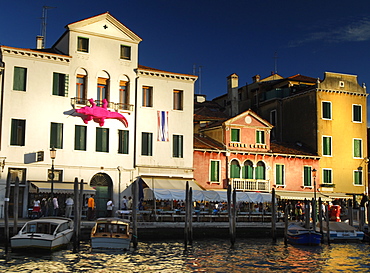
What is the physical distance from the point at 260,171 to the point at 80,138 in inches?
540

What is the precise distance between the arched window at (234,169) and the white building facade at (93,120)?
3886mm

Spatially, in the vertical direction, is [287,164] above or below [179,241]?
above

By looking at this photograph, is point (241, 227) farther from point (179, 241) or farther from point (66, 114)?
point (66, 114)

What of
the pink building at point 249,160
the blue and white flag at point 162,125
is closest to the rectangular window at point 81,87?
the blue and white flag at point 162,125

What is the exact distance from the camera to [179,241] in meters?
31.7

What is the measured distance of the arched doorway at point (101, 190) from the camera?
36.2 m

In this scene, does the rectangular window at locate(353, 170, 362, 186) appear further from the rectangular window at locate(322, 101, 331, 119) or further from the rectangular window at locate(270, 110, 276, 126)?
the rectangular window at locate(270, 110, 276, 126)

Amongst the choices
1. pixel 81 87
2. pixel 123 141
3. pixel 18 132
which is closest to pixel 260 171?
pixel 123 141

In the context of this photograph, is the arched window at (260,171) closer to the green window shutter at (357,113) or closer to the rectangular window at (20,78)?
the green window shutter at (357,113)

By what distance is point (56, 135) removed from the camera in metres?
35.1

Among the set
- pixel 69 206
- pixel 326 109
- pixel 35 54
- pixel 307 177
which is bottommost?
pixel 69 206

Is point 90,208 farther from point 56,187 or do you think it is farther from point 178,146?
point 178,146

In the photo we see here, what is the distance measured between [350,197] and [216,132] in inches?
448

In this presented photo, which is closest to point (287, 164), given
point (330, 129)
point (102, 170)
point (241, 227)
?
point (330, 129)
